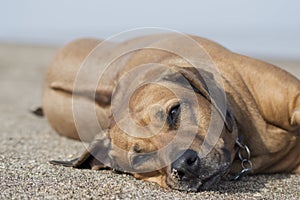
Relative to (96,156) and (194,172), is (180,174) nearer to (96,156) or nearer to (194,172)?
(194,172)

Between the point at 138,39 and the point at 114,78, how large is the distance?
943mm

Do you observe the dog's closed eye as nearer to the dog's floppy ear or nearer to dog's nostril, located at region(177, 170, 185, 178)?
the dog's floppy ear

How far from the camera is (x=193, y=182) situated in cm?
368

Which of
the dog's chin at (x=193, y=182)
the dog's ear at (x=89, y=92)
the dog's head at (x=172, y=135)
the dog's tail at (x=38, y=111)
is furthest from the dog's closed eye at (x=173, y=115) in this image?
the dog's tail at (x=38, y=111)

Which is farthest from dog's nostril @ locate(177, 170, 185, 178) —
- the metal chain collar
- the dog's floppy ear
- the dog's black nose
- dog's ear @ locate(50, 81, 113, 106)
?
dog's ear @ locate(50, 81, 113, 106)

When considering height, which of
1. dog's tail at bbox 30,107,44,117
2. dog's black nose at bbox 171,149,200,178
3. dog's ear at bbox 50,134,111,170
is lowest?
dog's tail at bbox 30,107,44,117

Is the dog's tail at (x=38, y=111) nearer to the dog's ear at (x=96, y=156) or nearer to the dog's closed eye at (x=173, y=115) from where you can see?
the dog's ear at (x=96, y=156)

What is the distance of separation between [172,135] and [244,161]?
0.90 meters

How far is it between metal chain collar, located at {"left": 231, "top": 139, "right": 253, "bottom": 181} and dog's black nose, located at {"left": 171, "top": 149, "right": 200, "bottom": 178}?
0.71 meters

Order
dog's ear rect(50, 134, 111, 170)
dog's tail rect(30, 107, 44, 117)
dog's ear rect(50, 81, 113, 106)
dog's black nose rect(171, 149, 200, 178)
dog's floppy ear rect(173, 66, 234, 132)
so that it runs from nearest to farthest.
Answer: dog's black nose rect(171, 149, 200, 178), dog's floppy ear rect(173, 66, 234, 132), dog's ear rect(50, 134, 111, 170), dog's ear rect(50, 81, 113, 106), dog's tail rect(30, 107, 44, 117)

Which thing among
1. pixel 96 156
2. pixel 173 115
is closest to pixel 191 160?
A: pixel 173 115

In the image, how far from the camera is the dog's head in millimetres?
3684

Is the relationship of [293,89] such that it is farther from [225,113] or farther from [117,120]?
A: [117,120]

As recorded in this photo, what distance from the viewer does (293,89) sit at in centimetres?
463
